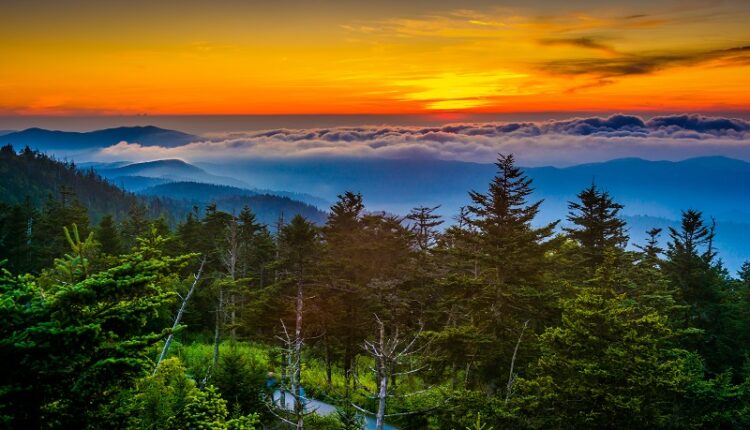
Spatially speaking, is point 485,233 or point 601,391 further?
point 485,233

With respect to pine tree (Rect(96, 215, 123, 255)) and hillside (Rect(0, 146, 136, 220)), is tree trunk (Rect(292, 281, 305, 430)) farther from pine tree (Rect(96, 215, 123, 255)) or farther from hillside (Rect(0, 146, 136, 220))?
Answer: hillside (Rect(0, 146, 136, 220))

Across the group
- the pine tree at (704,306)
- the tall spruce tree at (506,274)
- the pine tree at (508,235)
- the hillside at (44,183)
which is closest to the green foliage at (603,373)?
the tall spruce tree at (506,274)

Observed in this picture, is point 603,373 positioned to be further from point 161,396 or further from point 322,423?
point 161,396

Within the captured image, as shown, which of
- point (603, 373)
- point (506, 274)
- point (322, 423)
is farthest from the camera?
point (506, 274)

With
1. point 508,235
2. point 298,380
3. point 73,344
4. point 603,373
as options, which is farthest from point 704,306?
point 73,344

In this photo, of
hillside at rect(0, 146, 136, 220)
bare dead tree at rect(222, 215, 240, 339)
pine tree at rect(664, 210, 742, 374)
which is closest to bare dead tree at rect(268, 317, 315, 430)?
bare dead tree at rect(222, 215, 240, 339)

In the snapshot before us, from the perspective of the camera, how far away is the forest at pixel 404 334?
8.70 meters

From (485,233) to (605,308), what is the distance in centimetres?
758

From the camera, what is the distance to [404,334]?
28.0 m

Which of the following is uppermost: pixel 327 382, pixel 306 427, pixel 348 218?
pixel 348 218

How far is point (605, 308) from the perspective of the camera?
62.0 ft

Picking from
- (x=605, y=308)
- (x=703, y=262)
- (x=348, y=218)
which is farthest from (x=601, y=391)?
(x=348, y=218)

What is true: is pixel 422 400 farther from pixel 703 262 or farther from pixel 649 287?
pixel 703 262

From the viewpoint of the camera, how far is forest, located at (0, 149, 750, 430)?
8.70 m
